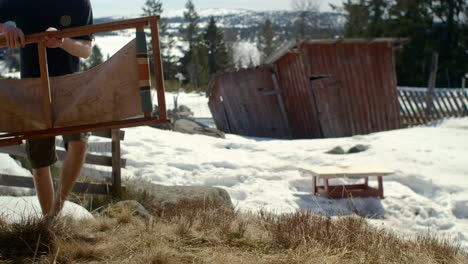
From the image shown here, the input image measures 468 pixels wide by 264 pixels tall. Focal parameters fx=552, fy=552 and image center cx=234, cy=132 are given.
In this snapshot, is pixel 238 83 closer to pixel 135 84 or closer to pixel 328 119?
pixel 328 119

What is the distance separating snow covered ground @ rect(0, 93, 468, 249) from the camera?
688cm

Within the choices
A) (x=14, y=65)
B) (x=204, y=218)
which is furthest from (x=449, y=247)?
(x=14, y=65)

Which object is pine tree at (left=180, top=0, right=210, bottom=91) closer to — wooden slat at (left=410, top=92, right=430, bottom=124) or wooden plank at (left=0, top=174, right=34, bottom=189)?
wooden slat at (left=410, top=92, right=430, bottom=124)

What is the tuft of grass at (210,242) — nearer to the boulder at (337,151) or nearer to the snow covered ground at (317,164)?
the snow covered ground at (317,164)

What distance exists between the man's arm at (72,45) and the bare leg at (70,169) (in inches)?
23.9

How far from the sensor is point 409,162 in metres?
9.79

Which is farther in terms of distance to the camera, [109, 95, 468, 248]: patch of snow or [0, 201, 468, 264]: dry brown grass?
[109, 95, 468, 248]: patch of snow

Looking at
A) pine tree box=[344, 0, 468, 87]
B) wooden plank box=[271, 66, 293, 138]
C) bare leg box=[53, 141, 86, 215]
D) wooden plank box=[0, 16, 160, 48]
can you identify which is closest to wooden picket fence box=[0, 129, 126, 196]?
bare leg box=[53, 141, 86, 215]

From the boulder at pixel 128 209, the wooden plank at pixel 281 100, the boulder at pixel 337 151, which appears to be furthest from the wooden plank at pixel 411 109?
the boulder at pixel 128 209

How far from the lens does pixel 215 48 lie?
187ft

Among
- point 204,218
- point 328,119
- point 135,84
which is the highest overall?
point 135,84

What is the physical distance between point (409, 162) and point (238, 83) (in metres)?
10.1

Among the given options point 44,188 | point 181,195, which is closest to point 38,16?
point 44,188

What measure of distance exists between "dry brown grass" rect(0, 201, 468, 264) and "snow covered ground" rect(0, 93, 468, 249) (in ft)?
5.13
